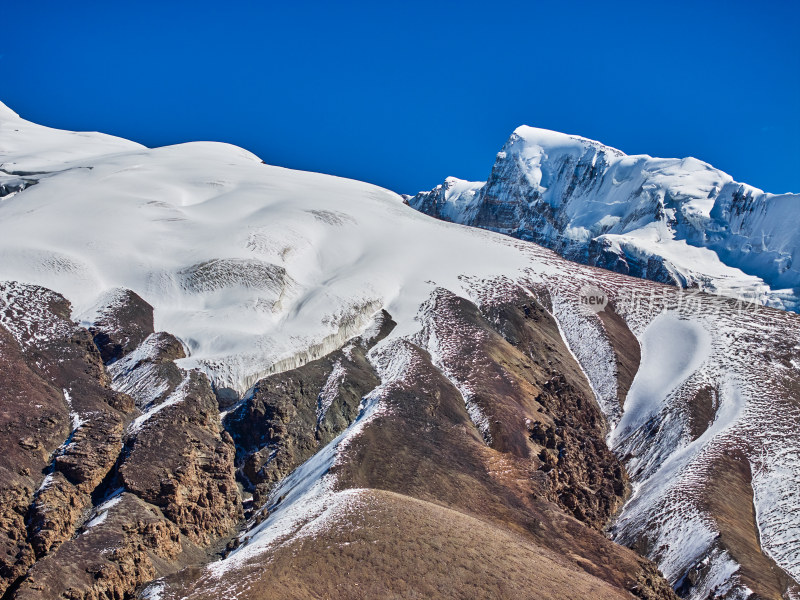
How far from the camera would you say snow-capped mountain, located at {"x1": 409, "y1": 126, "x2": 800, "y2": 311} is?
147625 mm

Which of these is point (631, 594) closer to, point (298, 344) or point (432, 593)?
point (432, 593)

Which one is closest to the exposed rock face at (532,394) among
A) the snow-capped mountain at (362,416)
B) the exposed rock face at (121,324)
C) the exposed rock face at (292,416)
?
the snow-capped mountain at (362,416)

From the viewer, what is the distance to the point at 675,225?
542 ft

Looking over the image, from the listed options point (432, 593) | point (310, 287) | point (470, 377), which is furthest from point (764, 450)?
point (310, 287)

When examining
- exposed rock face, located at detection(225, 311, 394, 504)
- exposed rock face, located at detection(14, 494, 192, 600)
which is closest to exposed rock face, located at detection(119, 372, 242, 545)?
exposed rock face, located at detection(14, 494, 192, 600)

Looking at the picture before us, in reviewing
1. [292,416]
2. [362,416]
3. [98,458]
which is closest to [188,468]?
[98,458]

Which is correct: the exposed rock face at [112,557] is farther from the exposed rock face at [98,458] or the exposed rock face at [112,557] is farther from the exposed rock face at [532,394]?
the exposed rock face at [532,394]

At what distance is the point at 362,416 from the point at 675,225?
404 ft

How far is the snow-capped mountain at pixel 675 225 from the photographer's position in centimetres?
14762

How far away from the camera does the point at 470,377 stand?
232 ft

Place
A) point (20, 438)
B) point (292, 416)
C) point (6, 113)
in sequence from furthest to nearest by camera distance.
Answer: point (6, 113) → point (292, 416) → point (20, 438)

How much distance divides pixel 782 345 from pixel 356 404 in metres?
47.2

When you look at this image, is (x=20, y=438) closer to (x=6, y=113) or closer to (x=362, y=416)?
(x=362, y=416)

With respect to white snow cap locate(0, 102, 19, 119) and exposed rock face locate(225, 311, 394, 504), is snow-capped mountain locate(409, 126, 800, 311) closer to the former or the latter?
exposed rock face locate(225, 311, 394, 504)
